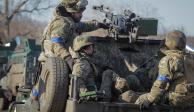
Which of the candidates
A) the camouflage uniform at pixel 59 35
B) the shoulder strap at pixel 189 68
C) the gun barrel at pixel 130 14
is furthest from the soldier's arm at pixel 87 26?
the shoulder strap at pixel 189 68

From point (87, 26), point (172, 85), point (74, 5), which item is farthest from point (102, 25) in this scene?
point (172, 85)

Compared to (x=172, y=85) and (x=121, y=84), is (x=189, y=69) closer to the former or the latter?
(x=172, y=85)

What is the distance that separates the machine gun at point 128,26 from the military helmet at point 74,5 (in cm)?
58

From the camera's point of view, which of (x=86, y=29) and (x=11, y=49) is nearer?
(x=86, y=29)

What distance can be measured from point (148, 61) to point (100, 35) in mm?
901

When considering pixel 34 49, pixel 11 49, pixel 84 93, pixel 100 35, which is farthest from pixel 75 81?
pixel 11 49

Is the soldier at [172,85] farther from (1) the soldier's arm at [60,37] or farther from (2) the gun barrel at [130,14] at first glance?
(2) the gun barrel at [130,14]

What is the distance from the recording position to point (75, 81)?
7.07 m

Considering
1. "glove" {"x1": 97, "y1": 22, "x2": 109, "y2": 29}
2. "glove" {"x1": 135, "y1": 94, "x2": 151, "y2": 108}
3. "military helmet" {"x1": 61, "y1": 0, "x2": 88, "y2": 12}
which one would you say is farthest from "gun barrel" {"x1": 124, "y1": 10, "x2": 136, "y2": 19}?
"glove" {"x1": 135, "y1": 94, "x2": 151, "y2": 108}

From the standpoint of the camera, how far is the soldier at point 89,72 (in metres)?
7.39

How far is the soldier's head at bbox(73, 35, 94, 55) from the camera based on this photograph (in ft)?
25.1

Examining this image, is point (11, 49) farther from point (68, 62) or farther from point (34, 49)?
point (68, 62)

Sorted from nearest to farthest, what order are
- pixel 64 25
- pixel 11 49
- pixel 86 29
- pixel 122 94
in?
1. pixel 122 94
2. pixel 64 25
3. pixel 86 29
4. pixel 11 49

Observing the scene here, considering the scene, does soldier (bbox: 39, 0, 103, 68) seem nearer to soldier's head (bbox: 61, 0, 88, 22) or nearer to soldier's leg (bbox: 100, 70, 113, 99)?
soldier's head (bbox: 61, 0, 88, 22)
